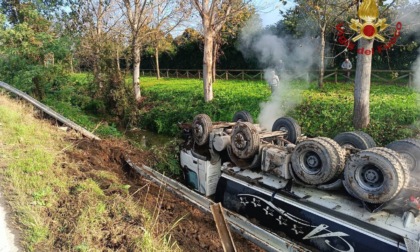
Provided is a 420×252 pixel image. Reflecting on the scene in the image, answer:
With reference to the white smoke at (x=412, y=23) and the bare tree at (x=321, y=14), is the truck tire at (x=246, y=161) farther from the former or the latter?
the bare tree at (x=321, y=14)

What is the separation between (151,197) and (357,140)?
335 cm

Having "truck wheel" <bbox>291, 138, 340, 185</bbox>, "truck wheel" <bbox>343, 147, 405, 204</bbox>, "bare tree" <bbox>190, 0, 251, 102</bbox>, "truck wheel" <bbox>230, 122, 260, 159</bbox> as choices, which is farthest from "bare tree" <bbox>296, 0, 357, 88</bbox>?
"truck wheel" <bbox>343, 147, 405, 204</bbox>

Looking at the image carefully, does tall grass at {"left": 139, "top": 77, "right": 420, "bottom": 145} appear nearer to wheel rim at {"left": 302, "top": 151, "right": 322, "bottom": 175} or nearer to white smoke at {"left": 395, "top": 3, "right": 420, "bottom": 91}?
white smoke at {"left": 395, "top": 3, "right": 420, "bottom": 91}

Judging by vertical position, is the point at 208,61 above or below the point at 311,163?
above

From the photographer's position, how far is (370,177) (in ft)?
12.1

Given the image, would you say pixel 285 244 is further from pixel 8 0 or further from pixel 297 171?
pixel 8 0

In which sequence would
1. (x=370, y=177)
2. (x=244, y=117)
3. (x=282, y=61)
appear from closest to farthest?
(x=370, y=177) < (x=244, y=117) < (x=282, y=61)

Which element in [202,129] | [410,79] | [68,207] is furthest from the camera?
[410,79]

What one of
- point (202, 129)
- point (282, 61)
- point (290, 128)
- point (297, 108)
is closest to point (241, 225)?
point (202, 129)

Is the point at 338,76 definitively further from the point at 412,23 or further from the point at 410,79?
the point at 412,23

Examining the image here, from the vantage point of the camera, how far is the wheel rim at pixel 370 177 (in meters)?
3.61

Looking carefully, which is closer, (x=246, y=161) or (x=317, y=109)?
(x=246, y=161)

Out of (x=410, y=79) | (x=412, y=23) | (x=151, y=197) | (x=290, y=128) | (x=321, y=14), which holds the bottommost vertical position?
(x=151, y=197)

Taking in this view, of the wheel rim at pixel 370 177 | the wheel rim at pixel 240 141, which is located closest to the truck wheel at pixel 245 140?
the wheel rim at pixel 240 141
